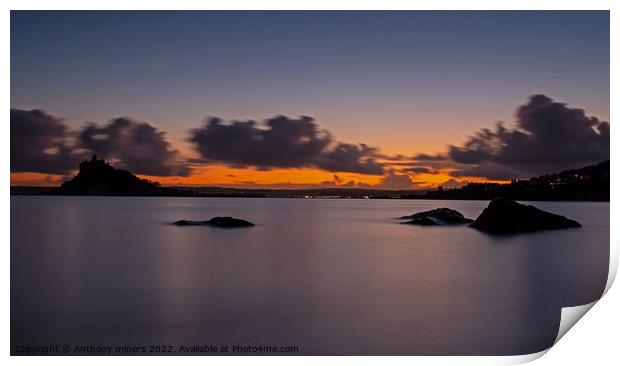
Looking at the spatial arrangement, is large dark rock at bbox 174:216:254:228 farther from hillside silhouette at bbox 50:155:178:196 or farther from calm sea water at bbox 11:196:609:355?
hillside silhouette at bbox 50:155:178:196

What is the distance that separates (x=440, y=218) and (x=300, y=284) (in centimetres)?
427

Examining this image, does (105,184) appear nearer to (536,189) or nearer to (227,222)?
(227,222)

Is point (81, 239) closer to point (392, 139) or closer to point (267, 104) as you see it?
point (267, 104)

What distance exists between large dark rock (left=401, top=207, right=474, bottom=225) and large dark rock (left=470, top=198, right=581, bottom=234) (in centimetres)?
92

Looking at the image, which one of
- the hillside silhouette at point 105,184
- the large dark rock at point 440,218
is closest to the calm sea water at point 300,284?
the hillside silhouette at point 105,184

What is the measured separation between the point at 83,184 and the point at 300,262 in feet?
9.10

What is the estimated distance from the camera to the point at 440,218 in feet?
31.7

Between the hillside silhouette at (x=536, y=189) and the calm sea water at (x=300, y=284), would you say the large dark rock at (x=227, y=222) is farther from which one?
the hillside silhouette at (x=536, y=189)

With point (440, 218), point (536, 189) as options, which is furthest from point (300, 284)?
point (440, 218)

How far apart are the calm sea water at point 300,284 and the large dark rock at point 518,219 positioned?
0.49ft

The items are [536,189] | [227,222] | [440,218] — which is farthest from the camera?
[440,218]

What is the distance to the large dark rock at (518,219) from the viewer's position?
7984 mm
